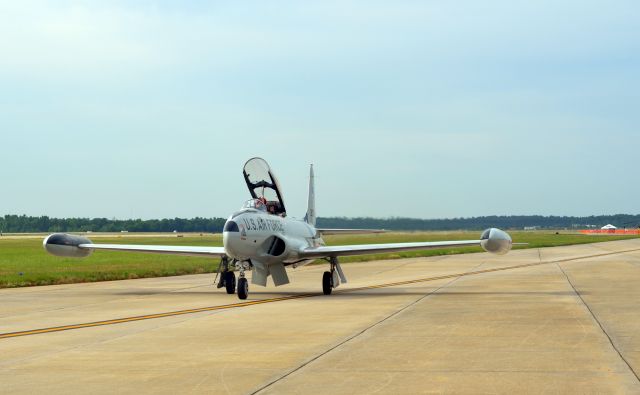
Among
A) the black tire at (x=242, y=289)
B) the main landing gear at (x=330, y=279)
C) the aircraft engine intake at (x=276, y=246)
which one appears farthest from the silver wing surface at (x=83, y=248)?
the black tire at (x=242, y=289)

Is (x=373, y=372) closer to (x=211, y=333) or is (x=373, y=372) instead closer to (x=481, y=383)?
(x=481, y=383)

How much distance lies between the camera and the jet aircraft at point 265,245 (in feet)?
77.1

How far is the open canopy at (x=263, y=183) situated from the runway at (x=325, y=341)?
9.40ft

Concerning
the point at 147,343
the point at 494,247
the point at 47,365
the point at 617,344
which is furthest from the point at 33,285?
the point at 617,344

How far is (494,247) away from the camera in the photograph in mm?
25500

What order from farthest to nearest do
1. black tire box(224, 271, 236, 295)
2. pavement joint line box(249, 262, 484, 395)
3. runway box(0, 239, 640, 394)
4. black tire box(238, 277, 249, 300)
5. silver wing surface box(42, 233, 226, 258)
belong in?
1. silver wing surface box(42, 233, 226, 258)
2. black tire box(224, 271, 236, 295)
3. black tire box(238, 277, 249, 300)
4. runway box(0, 239, 640, 394)
5. pavement joint line box(249, 262, 484, 395)

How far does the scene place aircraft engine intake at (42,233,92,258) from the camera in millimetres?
28453

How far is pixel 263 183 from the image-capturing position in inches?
1057

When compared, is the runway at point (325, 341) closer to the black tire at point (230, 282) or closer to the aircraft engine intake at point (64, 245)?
the black tire at point (230, 282)

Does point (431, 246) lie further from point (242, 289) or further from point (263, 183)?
point (242, 289)

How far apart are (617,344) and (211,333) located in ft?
21.7

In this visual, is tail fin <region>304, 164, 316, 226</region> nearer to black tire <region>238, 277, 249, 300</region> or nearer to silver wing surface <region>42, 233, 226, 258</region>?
silver wing surface <region>42, 233, 226, 258</region>

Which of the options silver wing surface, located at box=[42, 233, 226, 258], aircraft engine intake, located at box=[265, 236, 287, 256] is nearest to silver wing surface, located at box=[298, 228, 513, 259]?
aircraft engine intake, located at box=[265, 236, 287, 256]

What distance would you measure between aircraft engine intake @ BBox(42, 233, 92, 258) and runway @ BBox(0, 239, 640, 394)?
2336 mm
